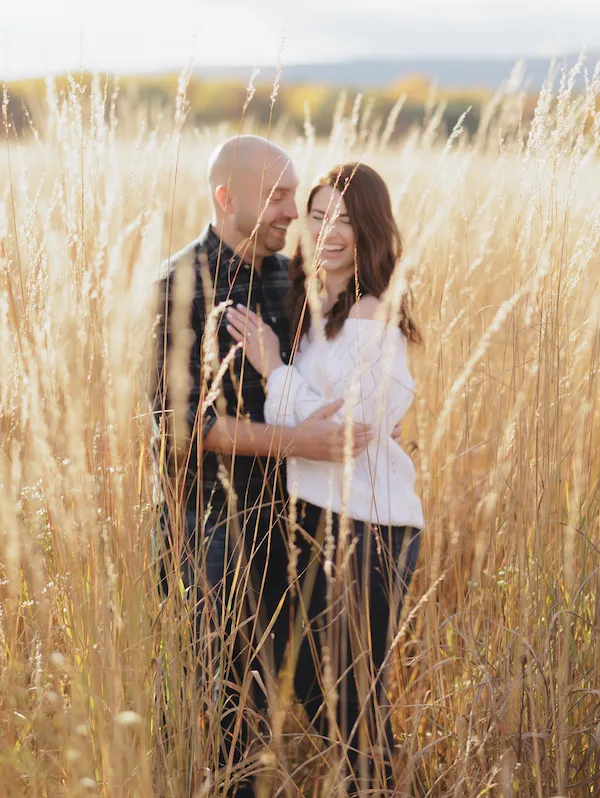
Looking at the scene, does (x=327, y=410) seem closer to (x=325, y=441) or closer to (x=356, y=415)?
(x=325, y=441)

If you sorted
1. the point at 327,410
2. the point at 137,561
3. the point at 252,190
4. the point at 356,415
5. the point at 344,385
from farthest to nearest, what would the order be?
1. the point at 252,190
2. the point at 356,415
3. the point at 344,385
4. the point at 327,410
5. the point at 137,561

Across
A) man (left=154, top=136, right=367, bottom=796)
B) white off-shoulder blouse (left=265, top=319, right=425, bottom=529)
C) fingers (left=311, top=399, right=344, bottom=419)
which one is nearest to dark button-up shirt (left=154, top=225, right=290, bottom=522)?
man (left=154, top=136, right=367, bottom=796)

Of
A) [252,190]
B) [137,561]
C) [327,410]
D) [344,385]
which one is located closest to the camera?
[137,561]

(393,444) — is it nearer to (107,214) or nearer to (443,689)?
(443,689)

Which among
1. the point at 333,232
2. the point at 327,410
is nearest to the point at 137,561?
the point at 327,410

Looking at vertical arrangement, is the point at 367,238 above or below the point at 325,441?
above

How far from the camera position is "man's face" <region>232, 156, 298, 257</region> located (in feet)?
6.60

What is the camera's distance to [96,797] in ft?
3.74

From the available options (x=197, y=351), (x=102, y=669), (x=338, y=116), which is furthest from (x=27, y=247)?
(x=338, y=116)

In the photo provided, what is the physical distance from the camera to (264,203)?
80.2 inches

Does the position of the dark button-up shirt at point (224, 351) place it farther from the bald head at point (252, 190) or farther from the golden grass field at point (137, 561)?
the golden grass field at point (137, 561)

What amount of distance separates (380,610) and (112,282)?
3.35 ft

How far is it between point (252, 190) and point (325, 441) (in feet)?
2.26

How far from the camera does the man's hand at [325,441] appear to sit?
1.74 m
